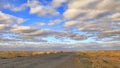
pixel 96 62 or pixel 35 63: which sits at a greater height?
pixel 35 63

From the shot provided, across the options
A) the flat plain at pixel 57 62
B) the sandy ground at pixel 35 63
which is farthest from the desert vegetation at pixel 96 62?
the sandy ground at pixel 35 63

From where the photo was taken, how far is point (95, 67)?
3088 centimetres

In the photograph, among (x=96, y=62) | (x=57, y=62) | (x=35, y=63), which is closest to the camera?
(x=35, y=63)

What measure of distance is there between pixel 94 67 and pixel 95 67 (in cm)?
14

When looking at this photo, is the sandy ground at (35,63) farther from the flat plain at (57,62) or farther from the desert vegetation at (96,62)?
the desert vegetation at (96,62)

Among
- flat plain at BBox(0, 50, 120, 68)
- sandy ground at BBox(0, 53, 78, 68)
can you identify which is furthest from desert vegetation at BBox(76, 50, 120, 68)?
sandy ground at BBox(0, 53, 78, 68)

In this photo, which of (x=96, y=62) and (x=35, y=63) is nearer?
(x=35, y=63)

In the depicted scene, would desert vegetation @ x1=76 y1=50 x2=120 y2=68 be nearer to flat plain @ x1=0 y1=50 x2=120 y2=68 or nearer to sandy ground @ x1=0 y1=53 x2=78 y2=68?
flat plain @ x1=0 y1=50 x2=120 y2=68

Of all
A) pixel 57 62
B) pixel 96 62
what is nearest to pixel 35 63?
pixel 57 62

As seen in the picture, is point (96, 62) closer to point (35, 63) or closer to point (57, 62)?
point (57, 62)

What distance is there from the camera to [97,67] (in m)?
30.8

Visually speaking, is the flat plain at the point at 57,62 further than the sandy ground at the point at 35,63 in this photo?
Yes

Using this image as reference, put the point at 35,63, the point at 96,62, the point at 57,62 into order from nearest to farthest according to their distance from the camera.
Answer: the point at 35,63 → the point at 96,62 → the point at 57,62

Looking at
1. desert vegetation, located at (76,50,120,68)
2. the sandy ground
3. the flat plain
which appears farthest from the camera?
desert vegetation, located at (76,50,120,68)
